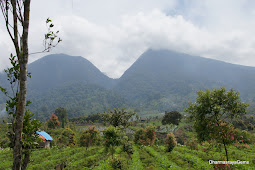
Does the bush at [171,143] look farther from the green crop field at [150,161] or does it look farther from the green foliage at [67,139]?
the green foliage at [67,139]

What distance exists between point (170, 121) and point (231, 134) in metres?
71.7

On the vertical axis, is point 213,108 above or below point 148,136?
above

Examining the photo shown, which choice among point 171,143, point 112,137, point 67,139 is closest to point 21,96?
point 112,137

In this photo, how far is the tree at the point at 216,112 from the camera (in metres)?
12.8

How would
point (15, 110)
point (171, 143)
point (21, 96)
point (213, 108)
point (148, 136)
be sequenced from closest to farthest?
point (21, 96) < point (15, 110) < point (213, 108) < point (171, 143) < point (148, 136)

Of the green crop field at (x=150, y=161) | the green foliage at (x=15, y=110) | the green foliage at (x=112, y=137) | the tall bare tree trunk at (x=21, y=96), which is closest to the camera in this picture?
the tall bare tree trunk at (x=21, y=96)

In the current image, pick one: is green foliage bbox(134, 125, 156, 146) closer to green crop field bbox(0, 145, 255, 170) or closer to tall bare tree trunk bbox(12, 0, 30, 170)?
green crop field bbox(0, 145, 255, 170)

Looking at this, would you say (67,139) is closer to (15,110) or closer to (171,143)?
(171,143)

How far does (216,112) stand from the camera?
1289cm

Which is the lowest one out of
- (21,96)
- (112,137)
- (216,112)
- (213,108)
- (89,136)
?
(89,136)

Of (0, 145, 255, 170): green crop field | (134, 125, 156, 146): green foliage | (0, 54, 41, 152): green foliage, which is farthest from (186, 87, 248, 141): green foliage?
(134, 125, 156, 146): green foliage

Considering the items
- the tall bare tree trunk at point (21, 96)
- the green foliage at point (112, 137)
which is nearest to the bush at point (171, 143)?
the green foliage at point (112, 137)

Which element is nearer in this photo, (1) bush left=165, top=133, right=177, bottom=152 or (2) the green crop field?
(2) the green crop field

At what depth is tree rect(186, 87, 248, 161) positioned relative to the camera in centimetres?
1275
